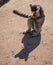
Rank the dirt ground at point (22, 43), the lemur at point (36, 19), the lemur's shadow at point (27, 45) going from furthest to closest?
the lemur at point (36, 19) < the lemur's shadow at point (27, 45) < the dirt ground at point (22, 43)

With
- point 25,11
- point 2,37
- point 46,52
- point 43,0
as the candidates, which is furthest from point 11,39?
point 43,0

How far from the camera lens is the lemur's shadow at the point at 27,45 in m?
10.4

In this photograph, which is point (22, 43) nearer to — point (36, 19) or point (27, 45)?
point (27, 45)

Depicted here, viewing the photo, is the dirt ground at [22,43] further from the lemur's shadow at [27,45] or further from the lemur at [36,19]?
the lemur at [36,19]

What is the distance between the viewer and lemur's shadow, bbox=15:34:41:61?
1043 cm

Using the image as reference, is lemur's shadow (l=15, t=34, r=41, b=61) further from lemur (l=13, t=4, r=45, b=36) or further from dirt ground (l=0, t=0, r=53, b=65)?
lemur (l=13, t=4, r=45, b=36)

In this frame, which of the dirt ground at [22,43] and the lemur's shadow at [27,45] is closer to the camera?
the dirt ground at [22,43]

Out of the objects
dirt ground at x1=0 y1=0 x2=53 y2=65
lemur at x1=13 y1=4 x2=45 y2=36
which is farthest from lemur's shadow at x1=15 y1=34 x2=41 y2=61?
lemur at x1=13 y1=4 x2=45 y2=36

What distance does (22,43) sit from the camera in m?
11.1

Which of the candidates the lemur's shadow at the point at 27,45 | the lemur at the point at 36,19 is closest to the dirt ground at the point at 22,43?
the lemur's shadow at the point at 27,45

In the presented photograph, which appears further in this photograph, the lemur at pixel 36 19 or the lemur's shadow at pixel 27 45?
the lemur at pixel 36 19

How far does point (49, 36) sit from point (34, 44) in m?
0.96

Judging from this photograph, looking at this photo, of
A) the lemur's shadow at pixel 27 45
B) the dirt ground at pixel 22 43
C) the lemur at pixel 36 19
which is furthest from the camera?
the lemur at pixel 36 19

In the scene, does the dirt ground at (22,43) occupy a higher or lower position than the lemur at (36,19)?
lower
